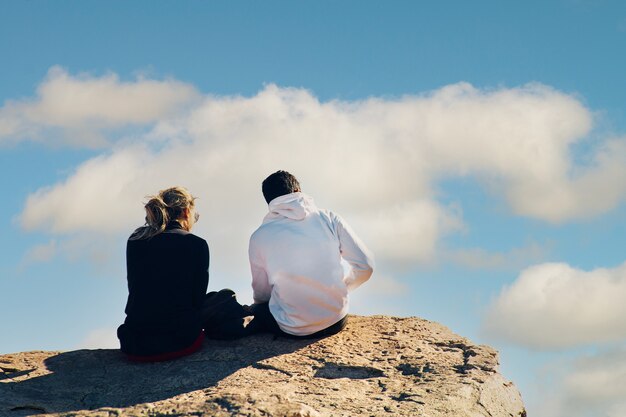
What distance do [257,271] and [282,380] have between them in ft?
4.04

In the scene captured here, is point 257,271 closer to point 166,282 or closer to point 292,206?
point 292,206

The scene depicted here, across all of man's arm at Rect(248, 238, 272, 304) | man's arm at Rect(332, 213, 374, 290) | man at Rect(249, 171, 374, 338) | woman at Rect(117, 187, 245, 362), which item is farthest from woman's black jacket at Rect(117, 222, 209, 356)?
man's arm at Rect(332, 213, 374, 290)

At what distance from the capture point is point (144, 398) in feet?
21.0

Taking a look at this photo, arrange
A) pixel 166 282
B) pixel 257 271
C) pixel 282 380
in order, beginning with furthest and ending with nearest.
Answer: pixel 257 271
pixel 166 282
pixel 282 380

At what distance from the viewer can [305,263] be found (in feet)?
23.5

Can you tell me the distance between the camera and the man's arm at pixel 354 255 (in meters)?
7.36

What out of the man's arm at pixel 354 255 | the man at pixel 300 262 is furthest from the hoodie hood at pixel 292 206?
the man's arm at pixel 354 255

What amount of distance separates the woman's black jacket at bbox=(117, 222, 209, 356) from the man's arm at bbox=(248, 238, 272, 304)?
1.45 ft

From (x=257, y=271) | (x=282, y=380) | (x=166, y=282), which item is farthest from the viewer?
(x=257, y=271)

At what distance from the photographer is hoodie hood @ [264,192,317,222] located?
727 cm

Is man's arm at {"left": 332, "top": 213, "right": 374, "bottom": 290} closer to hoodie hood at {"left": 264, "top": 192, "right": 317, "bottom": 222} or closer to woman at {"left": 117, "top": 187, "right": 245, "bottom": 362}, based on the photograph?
hoodie hood at {"left": 264, "top": 192, "right": 317, "bottom": 222}

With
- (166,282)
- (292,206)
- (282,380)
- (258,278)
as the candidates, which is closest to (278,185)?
(292,206)

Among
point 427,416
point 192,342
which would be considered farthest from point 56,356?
point 427,416

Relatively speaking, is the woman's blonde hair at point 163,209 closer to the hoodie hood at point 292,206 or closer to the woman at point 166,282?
the woman at point 166,282
